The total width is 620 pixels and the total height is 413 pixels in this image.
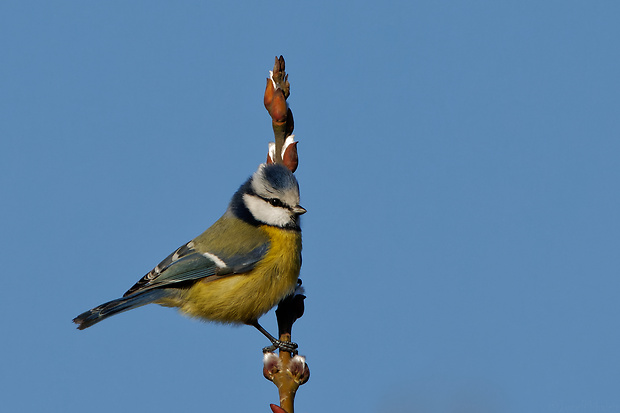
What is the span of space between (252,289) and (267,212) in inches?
20.3

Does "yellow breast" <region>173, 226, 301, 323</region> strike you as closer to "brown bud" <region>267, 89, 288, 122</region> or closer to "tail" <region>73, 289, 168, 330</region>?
"tail" <region>73, 289, 168, 330</region>

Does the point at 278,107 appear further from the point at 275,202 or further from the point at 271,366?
the point at 271,366

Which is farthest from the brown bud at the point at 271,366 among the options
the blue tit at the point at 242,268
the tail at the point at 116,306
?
the tail at the point at 116,306

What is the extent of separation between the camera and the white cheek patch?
13.0 ft

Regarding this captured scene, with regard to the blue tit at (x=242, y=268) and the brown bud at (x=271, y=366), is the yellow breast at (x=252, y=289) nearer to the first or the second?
the blue tit at (x=242, y=268)

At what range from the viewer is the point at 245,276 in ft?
12.5

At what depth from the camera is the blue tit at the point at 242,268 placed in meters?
3.74

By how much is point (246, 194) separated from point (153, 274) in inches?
29.8

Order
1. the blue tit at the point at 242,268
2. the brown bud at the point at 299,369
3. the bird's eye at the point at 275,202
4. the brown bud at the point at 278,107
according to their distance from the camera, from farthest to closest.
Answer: the bird's eye at the point at 275,202, the blue tit at the point at 242,268, the brown bud at the point at 278,107, the brown bud at the point at 299,369

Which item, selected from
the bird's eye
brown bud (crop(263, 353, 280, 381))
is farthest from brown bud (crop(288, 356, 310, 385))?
the bird's eye

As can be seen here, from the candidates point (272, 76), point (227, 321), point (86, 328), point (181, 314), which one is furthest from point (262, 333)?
point (272, 76)

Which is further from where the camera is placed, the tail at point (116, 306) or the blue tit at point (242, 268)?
the blue tit at point (242, 268)

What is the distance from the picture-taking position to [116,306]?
143 inches

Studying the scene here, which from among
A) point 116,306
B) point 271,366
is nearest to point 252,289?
point 116,306
